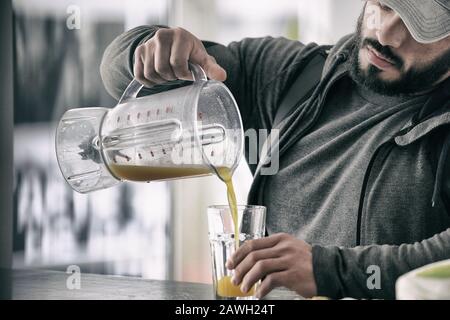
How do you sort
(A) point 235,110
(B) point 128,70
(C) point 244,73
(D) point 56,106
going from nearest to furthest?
(A) point 235,110 → (B) point 128,70 → (C) point 244,73 → (D) point 56,106

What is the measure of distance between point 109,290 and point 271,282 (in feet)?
0.76

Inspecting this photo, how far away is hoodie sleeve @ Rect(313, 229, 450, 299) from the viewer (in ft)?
3.50

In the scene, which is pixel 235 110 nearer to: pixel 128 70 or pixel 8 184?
pixel 128 70

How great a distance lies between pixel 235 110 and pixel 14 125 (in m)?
0.69

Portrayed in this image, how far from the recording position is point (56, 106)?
1677mm

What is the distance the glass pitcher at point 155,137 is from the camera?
39.7 inches

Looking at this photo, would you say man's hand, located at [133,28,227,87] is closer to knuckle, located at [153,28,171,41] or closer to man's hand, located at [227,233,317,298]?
knuckle, located at [153,28,171,41]

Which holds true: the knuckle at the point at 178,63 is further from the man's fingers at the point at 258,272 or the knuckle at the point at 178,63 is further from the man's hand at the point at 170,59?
the man's fingers at the point at 258,272

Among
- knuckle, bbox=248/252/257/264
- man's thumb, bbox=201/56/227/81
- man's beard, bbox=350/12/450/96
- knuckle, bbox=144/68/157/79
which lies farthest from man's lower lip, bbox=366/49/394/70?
knuckle, bbox=248/252/257/264

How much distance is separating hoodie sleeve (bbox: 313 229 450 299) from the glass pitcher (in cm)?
20

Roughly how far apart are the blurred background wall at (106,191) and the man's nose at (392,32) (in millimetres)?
215

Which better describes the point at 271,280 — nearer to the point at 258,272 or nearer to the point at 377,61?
the point at 258,272

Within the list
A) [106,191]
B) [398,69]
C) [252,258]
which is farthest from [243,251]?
[106,191]
